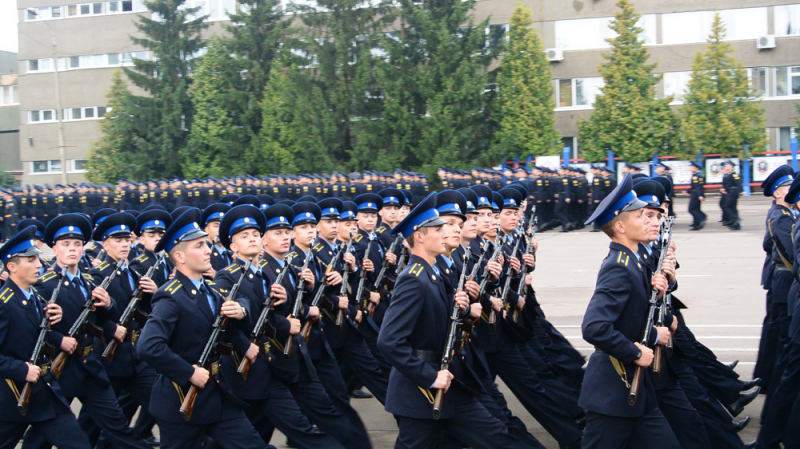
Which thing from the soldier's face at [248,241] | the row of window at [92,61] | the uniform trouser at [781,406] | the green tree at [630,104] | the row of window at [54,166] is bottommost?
the uniform trouser at [781,406]

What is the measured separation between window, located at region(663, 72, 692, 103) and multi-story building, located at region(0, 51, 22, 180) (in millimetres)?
39981

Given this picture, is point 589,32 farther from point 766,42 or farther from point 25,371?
point 25,371

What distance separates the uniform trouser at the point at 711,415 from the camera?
5.71 meters

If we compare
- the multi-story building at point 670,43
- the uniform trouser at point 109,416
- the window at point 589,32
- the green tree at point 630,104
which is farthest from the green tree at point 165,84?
the uniform trouser at point 109,416

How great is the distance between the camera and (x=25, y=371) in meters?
5.21

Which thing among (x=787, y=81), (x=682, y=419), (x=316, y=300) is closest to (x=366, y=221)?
(x=316, y=300)

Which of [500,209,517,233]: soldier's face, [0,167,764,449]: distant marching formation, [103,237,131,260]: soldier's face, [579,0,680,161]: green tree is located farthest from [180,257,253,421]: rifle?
[579,0,680,161]: green tree

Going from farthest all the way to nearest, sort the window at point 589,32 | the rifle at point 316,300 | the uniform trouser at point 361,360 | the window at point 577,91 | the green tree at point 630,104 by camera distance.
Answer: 1. the window at point 577,91
2. the window at point 589,32
3. the green tree at point 630,104
4. the uniform trouser at point 361,360
5. the rifle at point 316,300

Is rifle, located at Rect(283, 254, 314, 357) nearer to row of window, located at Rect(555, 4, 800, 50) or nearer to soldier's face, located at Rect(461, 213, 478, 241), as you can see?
soldier's face, located at Rect(461, 213, 478, 241)

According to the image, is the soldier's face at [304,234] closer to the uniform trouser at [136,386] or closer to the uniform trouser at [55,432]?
the uniform trouser at [136,386]

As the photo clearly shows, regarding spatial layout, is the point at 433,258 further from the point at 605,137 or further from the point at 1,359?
the point at 605,137

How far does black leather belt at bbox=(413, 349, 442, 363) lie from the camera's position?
4723mm

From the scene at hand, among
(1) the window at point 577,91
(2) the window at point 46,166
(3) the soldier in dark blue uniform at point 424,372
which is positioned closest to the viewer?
(3) the soldier in dark blue uniform at point 424,372

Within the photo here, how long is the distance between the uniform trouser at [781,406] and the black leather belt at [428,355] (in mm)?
2807
